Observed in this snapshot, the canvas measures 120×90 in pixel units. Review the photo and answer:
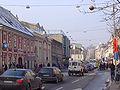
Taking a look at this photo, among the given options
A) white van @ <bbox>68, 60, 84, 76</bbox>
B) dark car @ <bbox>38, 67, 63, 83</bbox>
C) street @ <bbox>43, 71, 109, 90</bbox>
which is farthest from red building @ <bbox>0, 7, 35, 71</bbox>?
dark car @ <bbox>38, 67, 63, 83</bbox>

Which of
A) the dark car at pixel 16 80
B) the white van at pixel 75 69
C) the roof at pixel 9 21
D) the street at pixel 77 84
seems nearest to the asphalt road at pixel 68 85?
the street at pixel 77 84

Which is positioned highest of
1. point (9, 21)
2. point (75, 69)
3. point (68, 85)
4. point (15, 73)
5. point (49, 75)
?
point (9, 21)

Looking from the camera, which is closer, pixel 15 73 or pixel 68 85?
pixel 15 73

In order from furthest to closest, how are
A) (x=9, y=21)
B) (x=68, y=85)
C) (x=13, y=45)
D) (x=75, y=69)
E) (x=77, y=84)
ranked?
(x=9, y=21) → (x=13, y=45) → (x=75, y=69) → (x=77, y=84) → (x=68, y=85)

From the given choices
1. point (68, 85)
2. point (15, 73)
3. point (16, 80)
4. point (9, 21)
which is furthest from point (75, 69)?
point (16, 80)

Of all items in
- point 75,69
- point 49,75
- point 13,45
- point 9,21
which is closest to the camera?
point 49,75

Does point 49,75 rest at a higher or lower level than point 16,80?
higher

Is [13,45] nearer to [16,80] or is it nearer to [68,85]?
[68,85]

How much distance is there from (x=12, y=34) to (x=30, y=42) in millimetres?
13862

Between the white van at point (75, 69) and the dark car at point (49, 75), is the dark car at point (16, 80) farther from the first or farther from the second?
the white van at point (75, 69)

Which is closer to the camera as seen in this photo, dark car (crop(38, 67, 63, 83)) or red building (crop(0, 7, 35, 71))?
dark car (crop(38, 67, 63, 83))

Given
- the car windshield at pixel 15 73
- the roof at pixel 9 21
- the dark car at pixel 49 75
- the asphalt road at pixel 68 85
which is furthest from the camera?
the roof at pixel 9 21

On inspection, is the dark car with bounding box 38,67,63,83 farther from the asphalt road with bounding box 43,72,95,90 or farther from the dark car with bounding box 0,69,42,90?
the dark car with bounding box 0,69,42,90

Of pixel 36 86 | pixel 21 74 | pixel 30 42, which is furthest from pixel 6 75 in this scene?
pixel 30 42
